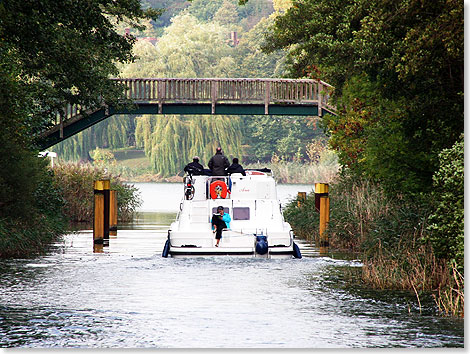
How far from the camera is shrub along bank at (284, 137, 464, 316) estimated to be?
1619 centimetres

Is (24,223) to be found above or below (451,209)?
below

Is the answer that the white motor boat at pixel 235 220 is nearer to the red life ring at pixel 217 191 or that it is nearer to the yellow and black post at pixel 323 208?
the red life ring at pixel 217 191

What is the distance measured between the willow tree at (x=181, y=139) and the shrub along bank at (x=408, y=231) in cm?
4310

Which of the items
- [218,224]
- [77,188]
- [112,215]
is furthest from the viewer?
[77,188]

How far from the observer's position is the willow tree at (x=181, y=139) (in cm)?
7819

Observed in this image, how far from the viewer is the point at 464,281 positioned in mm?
15688

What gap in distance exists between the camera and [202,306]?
1847 cm

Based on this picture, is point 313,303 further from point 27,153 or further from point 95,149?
point 95,149

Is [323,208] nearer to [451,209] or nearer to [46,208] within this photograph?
[46,208]

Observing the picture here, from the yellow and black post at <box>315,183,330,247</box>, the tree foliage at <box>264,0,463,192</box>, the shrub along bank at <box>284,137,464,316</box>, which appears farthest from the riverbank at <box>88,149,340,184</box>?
the tree foliage at <box>264,0,463,192</box>

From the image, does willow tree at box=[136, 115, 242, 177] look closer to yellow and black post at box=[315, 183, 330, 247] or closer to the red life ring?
yellow and black post at box=[315, 183, 330, 247]

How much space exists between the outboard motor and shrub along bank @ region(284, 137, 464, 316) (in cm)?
233

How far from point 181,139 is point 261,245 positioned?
5471 cm

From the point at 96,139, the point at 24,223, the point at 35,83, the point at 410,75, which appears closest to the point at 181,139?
the point at 96,139
